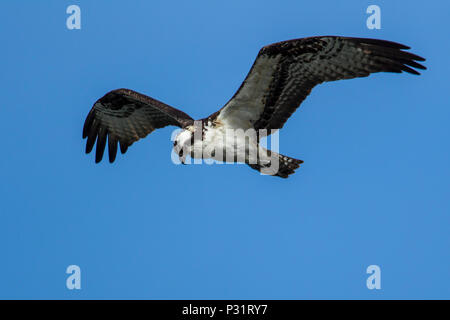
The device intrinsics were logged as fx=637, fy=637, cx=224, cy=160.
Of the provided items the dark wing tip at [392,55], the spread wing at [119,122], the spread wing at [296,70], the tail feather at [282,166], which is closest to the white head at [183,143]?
the spread wing at [296,70]

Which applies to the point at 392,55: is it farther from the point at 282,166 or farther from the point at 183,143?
the point at 183,143

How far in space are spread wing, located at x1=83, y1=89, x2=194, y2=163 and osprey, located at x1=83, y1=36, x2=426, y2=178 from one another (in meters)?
0.36

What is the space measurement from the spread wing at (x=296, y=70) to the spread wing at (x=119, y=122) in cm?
184

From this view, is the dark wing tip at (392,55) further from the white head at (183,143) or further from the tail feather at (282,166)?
the white head at (183,143)

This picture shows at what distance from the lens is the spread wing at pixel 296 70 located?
8195 mm

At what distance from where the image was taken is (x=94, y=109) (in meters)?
10.8

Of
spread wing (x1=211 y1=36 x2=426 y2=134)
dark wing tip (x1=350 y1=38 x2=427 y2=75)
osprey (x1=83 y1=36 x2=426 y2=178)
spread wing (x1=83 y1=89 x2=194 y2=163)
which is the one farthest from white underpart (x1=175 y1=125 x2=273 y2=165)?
dark wing tip (x1=350 y1=38 x2=427 y2=75)

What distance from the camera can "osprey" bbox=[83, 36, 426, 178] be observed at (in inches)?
324

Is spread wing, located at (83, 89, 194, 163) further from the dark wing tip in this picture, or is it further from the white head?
the dark wing tip

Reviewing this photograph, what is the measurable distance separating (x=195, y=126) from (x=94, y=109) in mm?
2597

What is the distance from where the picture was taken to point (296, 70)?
28.3 feet

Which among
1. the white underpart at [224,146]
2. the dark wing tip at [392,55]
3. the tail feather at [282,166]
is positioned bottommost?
the tail feather at [282,166]

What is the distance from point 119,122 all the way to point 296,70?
146 inches

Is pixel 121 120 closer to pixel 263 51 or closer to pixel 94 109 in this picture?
pixel 94 109
